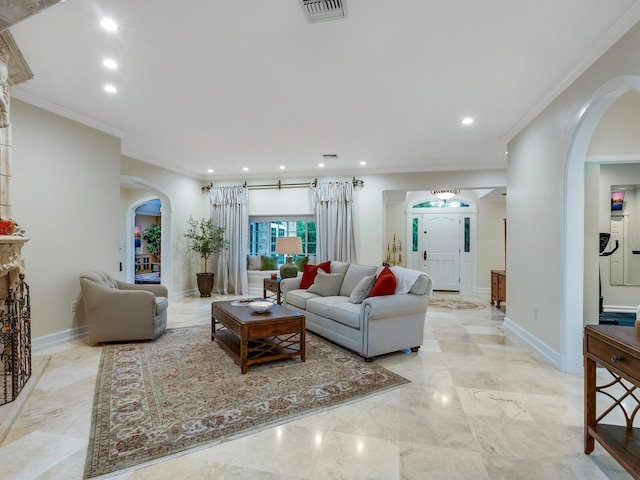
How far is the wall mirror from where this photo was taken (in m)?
5.09

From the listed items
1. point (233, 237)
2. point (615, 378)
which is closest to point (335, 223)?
point (233, 237)

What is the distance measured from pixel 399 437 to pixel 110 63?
360 cm

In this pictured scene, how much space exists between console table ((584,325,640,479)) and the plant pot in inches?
253

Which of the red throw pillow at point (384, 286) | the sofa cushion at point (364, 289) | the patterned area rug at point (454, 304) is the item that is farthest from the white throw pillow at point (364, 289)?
the patterned area rug at point (454, 304)

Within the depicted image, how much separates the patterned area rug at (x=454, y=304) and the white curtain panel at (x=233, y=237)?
398 centimetres

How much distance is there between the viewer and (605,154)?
3.46m

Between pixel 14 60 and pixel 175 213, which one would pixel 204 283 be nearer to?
pixel 175 213

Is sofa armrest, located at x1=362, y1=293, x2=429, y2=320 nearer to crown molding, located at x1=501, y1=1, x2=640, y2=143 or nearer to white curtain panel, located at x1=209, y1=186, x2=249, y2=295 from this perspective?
crown molding, located at x1=501, y1=1, x2=640, y2=143

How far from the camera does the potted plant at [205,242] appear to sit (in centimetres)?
707

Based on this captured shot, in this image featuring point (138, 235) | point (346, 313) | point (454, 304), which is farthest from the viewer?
point (138, 235)

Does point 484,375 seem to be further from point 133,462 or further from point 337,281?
point 133,462

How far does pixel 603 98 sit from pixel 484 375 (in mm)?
2441

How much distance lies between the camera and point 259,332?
3104mm

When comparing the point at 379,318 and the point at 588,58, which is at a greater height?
the point at 588,58
